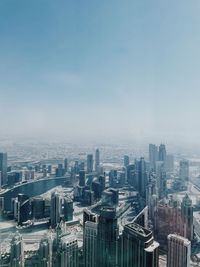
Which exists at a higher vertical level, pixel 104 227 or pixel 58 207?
pixel 104 227

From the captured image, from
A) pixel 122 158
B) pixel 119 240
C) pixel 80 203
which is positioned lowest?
pixel 80 203

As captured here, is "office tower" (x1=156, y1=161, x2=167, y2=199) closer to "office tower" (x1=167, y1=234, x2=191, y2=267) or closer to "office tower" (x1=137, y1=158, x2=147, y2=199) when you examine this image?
"office tower" (x1=137, y1=158, x2=147, y2=199)

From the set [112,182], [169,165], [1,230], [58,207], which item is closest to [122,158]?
[112,182]

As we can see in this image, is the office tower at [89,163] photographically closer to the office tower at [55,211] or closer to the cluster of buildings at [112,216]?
the cluster of buildings at [112,216]

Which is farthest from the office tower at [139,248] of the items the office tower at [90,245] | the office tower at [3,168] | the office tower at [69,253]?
the office tower at [3,168]

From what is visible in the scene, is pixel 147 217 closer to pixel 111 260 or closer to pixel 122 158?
pixel 111 260

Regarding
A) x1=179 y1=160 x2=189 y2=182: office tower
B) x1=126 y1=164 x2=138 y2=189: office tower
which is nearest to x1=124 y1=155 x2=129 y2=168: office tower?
x1=126 y1=164 x2=138 y2=189: office tower

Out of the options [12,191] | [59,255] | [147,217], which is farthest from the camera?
[12,191]
